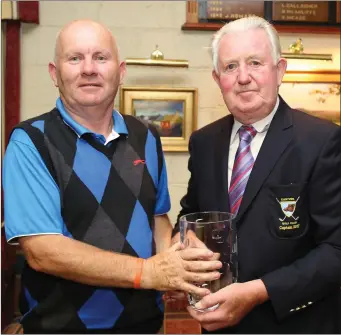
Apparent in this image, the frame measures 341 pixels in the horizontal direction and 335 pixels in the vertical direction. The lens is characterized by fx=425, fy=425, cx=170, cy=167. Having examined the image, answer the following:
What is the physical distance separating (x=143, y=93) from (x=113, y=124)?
1305 mm

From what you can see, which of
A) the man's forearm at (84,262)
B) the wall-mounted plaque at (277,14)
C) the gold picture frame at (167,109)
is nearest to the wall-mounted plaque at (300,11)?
the wall-mounted plaque at (277,14)

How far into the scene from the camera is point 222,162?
1374mm

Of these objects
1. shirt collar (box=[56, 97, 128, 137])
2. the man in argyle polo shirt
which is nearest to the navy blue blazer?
the man in argyle polo shirt

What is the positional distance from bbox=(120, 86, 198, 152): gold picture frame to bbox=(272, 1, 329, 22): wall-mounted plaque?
740mm

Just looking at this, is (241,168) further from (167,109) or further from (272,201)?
(167,109)

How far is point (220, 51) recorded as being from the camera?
132 centimetres

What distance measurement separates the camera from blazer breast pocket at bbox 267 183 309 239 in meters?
1.21

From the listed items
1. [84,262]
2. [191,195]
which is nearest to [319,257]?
[191,195]

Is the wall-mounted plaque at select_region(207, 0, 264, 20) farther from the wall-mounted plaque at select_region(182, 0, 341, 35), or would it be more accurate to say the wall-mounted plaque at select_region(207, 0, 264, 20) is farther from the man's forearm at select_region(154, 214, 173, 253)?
the man's forearm at select_region(154, 214, 173, 253)

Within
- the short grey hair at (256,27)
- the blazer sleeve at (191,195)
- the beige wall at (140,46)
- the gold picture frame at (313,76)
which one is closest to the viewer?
the short grey hair at (256,27)

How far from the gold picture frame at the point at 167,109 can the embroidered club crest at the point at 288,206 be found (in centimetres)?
158

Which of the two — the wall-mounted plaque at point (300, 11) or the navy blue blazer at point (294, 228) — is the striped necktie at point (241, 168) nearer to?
the navy blue blazer at point (294, 228)

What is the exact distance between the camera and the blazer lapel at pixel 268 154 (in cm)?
124

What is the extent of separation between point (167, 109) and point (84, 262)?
67.4 inches
